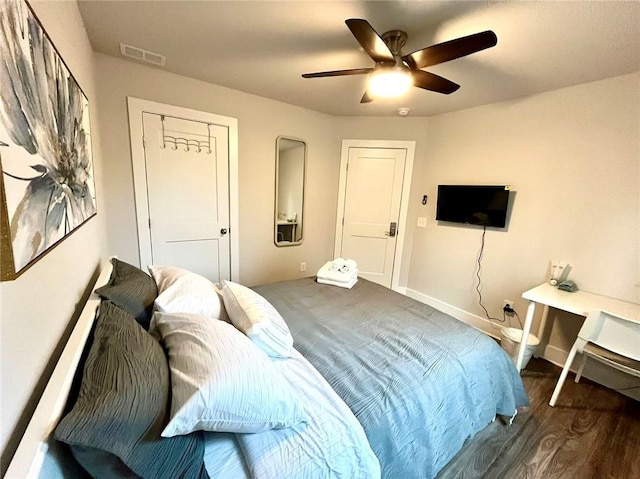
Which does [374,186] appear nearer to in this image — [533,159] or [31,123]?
Answer: [533,159]

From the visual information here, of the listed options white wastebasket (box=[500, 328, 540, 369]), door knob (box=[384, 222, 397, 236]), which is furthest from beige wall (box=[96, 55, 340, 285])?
white wastebasket (box=[500, 328, 540, 369])

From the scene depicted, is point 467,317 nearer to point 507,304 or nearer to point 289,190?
point 507,304

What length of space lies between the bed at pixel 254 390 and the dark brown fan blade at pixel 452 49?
5.06 feet

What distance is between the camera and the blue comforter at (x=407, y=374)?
107 cm

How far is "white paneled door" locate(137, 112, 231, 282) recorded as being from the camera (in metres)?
2.46

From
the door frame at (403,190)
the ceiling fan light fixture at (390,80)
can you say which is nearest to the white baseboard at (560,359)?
the door frame at (403,190)

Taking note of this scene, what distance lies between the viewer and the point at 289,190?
3355 mm

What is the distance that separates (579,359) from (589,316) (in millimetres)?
925

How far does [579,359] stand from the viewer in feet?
7.50

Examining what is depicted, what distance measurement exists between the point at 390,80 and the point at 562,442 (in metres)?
2.46

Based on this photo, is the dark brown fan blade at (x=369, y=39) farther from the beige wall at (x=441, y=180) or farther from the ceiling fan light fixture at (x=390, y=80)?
the beige wall at (x=441, y=180)

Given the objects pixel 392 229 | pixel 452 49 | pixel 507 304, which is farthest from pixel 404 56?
pixel 507 304

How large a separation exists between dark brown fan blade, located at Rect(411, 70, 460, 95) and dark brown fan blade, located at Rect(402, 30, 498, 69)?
0.08m

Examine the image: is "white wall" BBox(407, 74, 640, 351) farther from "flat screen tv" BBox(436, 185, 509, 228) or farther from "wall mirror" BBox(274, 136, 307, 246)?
"wall mirror" BBox(274, 136, 307, 246)
